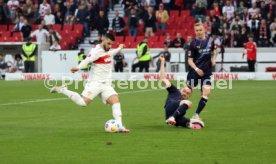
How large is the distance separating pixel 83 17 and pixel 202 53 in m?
27.8

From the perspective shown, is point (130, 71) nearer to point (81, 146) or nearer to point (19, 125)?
point (19, 125)

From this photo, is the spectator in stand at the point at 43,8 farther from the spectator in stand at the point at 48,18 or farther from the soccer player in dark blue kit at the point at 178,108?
the soccer player in dark blue kit at the point at 178,108

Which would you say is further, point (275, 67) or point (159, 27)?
point (159, 27)

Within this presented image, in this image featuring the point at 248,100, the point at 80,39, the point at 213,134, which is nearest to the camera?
the point at 213,134

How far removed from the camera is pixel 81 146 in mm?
12906

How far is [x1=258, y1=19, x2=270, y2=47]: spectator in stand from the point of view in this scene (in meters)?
39.2

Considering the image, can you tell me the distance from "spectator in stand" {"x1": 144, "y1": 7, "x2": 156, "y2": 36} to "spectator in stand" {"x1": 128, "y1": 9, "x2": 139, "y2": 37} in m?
0.52

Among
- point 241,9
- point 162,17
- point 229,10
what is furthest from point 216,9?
point 162,17

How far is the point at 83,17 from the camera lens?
44.6 meters

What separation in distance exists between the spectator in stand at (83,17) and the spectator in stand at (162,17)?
4128 mm

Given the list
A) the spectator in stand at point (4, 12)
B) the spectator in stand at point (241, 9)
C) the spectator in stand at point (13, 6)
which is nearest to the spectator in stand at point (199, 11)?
the spectator in stand at point (241, 9)

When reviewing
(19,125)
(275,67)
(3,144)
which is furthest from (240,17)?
(3,144)

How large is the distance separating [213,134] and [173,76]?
22970mm

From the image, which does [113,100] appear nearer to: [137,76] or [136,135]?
[136,135]
